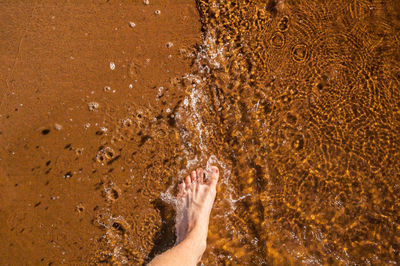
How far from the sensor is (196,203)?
6.94 feet

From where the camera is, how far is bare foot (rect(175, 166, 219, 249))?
2.09m

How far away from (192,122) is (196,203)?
0.69 metres

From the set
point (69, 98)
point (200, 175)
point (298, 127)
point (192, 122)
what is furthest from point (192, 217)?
point (69, 98)

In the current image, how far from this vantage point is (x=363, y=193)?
2.00m

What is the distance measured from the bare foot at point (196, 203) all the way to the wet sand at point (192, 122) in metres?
0.08

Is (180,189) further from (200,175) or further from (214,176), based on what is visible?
(214,176)

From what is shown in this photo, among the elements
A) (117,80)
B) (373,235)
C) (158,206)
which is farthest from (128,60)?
(373,235)

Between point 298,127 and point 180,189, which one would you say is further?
point 180,189

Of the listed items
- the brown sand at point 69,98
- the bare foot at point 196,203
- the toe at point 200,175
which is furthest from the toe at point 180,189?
the brown sand at point 69,98

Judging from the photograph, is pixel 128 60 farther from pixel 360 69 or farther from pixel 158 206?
pixel 360 69

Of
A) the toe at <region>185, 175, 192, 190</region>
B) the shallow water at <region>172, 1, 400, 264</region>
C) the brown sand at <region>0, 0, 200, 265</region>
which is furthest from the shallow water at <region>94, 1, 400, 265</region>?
the brown sand at <region>0, 0, 200, 265</region>

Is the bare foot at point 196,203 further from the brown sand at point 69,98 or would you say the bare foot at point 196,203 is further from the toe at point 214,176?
the brown sand at point 69,98

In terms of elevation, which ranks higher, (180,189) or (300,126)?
(300,126)

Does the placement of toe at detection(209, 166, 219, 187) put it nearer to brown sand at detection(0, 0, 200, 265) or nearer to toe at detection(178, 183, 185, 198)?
toe at detection(178, 183, 185, 198)
